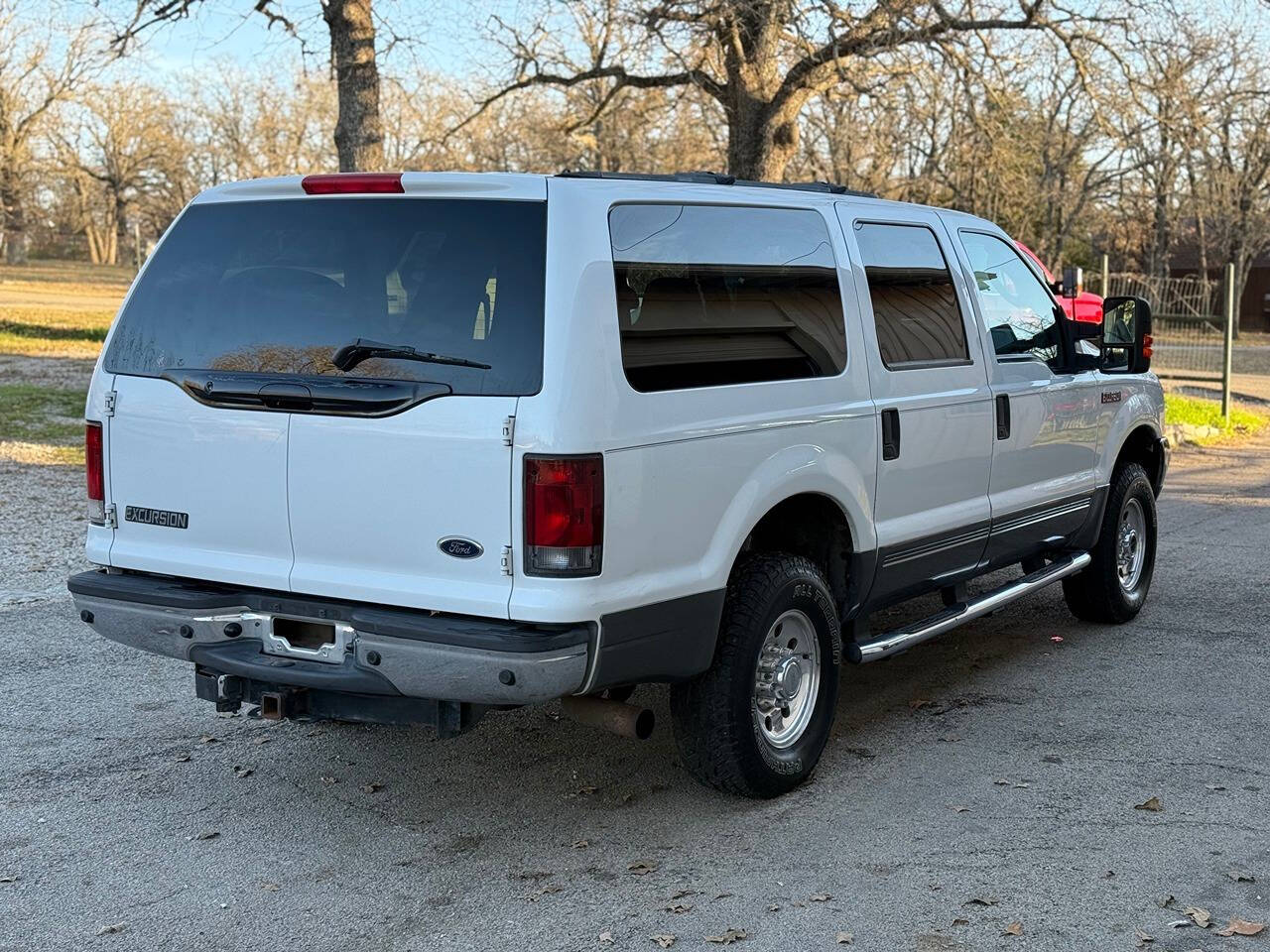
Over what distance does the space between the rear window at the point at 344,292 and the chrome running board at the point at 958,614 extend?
2026mm

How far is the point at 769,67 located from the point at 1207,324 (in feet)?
26.8

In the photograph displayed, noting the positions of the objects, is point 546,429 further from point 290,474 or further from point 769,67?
point 769,67

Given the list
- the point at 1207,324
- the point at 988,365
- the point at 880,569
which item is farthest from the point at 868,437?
the point at 1207,324

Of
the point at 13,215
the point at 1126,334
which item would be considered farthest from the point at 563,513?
the point at 13,215

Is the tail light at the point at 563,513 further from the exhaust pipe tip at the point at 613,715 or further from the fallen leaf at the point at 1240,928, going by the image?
the fallen leaf at the point at 1240,928

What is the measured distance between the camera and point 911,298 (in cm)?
559

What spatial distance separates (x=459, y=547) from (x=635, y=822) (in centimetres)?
128

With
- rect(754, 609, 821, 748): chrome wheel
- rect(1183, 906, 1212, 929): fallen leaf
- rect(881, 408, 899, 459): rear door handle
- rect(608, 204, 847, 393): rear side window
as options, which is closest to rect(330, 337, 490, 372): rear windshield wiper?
rect(608, 204, 847, 393): rear side window

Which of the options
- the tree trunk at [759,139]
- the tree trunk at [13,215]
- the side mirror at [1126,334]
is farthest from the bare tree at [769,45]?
the tree trunk at [13,215]

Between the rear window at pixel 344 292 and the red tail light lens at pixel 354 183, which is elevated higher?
the red tail light lens at pixel 354 183

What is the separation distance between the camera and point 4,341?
77.2 ft

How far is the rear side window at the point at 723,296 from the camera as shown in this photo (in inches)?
167

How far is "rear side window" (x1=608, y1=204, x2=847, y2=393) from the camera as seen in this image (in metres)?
4.24

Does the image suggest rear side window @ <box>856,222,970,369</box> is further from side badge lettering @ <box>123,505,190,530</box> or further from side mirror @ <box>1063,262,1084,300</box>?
side mirror @ <box>1063,262,1084,300</box>
